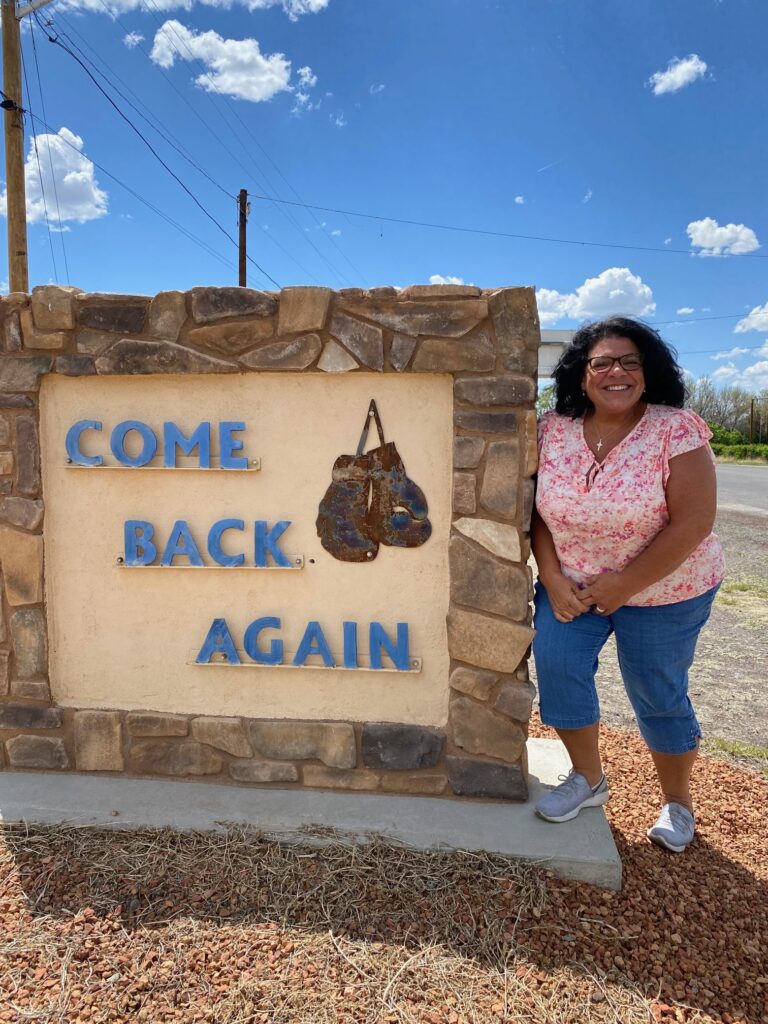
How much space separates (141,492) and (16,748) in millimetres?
1207

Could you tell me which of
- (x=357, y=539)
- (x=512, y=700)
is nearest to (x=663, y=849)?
(x=512, y=700)

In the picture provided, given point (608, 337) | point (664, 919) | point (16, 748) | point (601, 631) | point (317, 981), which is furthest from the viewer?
point (16, 748)

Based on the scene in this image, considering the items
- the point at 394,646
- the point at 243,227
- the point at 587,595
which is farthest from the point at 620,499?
the point at 243,227

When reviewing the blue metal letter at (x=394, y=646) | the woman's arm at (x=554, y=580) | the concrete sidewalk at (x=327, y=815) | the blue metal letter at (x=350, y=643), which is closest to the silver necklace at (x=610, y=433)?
the woman's arm at (x=554, y=580)

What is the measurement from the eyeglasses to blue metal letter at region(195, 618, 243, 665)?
1.72m

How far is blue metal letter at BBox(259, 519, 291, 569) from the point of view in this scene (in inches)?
110

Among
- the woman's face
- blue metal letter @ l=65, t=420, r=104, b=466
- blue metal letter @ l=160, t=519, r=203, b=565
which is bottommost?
blue metal letter @ l=160, t=519, r=203, b=565

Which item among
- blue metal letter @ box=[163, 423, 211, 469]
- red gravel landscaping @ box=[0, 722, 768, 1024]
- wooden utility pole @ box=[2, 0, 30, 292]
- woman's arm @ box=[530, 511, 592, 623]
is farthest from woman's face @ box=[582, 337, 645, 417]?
wooden utility pole @ box=[2, 0, 30, 292]

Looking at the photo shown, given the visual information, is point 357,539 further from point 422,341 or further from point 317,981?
point 317,981

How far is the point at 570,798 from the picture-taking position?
104 inches

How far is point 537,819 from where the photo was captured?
2.62 m

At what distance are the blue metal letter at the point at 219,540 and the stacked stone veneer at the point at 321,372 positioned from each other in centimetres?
59

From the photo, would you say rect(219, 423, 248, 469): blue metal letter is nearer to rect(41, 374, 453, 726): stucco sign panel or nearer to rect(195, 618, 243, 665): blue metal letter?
rect(41, 374, 453, 726): stucco sign panel

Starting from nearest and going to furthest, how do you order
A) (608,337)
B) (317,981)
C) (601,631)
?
(317,981) → (608,337) → (601,631)
